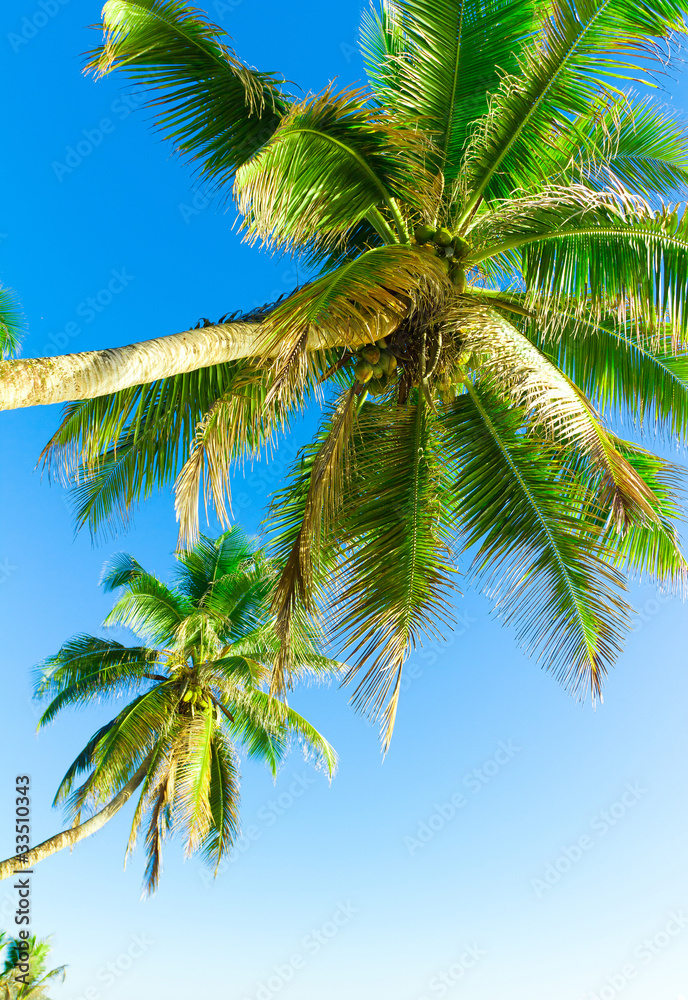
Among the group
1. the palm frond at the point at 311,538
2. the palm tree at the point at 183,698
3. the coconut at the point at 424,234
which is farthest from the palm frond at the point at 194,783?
the coconut at the point at 424,234

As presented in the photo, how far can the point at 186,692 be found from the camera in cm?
1405

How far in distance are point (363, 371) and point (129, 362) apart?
222 centimetres

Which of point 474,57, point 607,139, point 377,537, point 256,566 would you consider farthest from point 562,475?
point 256,566

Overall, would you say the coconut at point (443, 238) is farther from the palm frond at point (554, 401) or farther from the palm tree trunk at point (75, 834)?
the palm tree trunk at point (75, 834)

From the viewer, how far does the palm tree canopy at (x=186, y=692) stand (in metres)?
12.9

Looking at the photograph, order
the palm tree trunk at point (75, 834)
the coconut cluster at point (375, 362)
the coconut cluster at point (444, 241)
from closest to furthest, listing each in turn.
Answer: the coconut cluster at point (444, 241)
the coconut cluster at point (375, 362)
the palm tree trunk at point (75, 834)

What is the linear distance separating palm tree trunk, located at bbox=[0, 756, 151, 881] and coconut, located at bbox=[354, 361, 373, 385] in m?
9.17

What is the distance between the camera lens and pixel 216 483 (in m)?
5.43

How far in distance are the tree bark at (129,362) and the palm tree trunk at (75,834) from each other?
9331 mm

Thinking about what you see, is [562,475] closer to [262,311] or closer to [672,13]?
[262,311]

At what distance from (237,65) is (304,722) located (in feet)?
37.2

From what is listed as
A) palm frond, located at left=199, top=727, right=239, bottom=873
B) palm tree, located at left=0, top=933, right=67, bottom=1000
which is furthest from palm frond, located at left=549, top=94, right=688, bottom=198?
palm tree, located at left=0, top=933, right=67, bottom=1000

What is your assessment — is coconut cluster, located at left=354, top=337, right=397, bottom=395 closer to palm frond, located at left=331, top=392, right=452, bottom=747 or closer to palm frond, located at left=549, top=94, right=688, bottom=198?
palm frond, located at left=331, top=392, right=452, bottom=747

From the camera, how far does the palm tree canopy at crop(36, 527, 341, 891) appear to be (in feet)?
42.4
